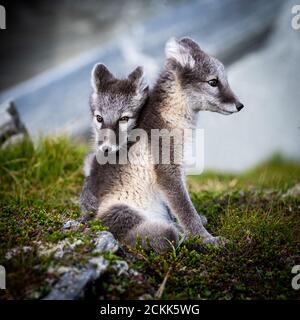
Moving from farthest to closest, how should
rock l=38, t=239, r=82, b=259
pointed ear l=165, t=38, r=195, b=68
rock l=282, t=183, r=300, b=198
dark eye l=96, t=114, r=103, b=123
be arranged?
1. rock l=282, t=183, r=300, b=198
2. pointed ear l=165, t=38, r=195, b=68
3. dark eye l=96, t=114, r=103, b=123
4. rock l=38, t=239, r=82, b=259

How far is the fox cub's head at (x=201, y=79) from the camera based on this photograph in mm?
3947

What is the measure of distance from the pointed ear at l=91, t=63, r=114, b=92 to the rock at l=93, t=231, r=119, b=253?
4.10 ft

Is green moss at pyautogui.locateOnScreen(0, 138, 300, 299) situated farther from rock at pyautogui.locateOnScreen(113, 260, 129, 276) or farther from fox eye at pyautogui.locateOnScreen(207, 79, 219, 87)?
fox eye at pyautogui.locateOnScreen(207, 79, 219, 87)

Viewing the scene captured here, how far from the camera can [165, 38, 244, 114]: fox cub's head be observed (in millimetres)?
3947

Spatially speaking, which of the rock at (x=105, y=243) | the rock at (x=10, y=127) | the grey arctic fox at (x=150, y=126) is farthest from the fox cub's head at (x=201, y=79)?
the rock at (x=10, y=127)

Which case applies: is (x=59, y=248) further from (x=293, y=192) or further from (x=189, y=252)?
(x=293, y=192)

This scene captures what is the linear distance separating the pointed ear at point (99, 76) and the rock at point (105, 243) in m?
1.25

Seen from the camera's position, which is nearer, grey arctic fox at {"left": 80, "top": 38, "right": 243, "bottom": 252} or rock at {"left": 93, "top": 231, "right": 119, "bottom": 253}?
rock at {"left": 93, "top": 231, "right": 119, "bottom": 253}

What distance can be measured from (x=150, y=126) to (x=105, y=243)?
106cm

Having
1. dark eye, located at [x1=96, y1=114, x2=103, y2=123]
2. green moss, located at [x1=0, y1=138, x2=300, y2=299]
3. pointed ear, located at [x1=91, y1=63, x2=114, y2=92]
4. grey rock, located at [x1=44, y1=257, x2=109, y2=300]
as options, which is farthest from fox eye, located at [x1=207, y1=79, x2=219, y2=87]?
grey rock, located at [x1=44, y1=257, x2=109, y2=300]

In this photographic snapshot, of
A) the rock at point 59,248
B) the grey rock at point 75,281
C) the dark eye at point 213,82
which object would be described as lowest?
the grey rock at point 75,281

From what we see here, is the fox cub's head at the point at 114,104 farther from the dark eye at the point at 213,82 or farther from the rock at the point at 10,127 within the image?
the rock at the point at 10,127

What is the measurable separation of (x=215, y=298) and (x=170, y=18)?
7421mm

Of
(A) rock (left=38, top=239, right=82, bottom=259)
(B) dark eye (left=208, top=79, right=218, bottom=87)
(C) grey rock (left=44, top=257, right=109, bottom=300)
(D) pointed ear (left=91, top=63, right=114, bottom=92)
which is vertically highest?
(D) pointed ear (left=91, top=63, right=114, bottom=92)
